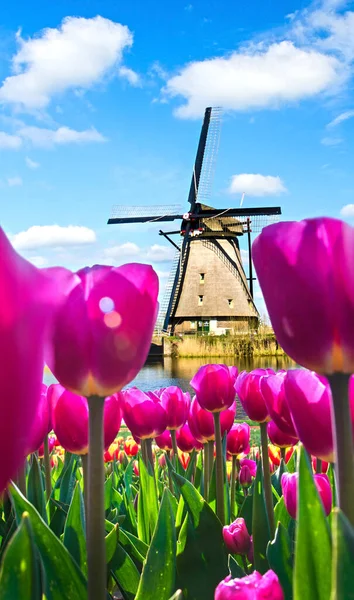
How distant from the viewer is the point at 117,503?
1732 millimetres

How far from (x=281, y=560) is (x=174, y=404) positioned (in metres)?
0.90

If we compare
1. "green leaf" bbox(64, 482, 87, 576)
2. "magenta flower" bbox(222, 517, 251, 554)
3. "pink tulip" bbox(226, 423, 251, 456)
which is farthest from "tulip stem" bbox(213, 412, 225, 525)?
"pink tulip" bbox(226, 423, 251, 456)

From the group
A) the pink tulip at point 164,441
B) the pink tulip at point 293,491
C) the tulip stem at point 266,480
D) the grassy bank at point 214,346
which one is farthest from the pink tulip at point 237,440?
the grassy bank at point 214,346

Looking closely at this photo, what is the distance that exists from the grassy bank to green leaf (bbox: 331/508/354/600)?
3585 cm

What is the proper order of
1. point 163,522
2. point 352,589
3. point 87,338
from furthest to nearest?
point 163,522 → point 87,338 → point 352,589

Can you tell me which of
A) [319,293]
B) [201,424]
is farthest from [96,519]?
[201,424]

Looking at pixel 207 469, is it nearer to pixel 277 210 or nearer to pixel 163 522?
pixel 163 522

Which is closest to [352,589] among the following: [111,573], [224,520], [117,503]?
[111,573]

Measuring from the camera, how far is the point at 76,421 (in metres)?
1.09

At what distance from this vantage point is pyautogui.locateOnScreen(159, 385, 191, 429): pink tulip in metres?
1.71

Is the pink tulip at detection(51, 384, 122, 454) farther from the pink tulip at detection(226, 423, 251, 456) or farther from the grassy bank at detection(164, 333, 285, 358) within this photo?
the grassy bank at detection(164, 333, 285, 358)

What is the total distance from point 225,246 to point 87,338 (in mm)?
33993

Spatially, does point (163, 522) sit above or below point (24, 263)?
below

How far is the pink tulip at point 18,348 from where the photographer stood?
0.94 feet
